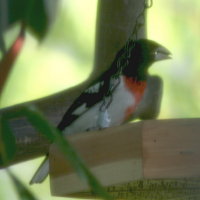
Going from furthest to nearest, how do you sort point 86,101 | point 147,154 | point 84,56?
point 84,56
point 86,101
point 147,154

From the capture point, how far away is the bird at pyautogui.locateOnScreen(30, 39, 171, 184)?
65.6 inches

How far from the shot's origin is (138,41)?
172 cm

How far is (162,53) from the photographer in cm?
181

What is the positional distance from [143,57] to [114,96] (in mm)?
181

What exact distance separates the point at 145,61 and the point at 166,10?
91cm

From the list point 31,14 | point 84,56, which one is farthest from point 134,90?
point 31,14

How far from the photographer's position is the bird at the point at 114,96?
1667 millimetres

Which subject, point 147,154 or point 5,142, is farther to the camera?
point 147,154

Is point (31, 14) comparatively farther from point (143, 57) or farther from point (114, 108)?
point (143, 57)

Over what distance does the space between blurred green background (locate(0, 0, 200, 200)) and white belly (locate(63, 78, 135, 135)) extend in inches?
24.6

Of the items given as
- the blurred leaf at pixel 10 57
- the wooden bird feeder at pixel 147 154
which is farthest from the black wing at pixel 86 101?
the blurred leaf at pixel 10 57

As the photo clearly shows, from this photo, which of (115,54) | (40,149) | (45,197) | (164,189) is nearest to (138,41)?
(115,54)

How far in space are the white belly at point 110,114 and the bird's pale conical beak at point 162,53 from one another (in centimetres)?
Result: 13

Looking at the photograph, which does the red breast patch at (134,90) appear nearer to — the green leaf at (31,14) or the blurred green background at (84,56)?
the blurred green background at (84,56)
